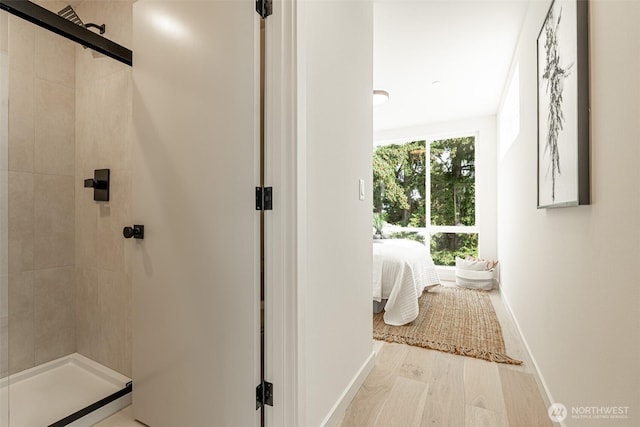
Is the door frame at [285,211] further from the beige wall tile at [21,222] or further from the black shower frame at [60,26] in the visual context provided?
the beige wall tile at [21,222]

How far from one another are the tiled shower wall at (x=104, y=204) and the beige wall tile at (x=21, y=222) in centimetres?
24

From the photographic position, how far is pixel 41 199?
1972mm

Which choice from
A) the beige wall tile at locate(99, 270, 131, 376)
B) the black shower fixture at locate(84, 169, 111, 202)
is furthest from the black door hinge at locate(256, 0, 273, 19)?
the beige wall tile at locate(99, 270, 131, 376)

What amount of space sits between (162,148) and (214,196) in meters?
0.43

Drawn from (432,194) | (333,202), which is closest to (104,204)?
(333,202)

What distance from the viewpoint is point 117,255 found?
1934 millimetres

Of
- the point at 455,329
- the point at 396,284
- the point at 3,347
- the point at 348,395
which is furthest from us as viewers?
the point at 396,284

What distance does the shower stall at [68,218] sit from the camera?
1.81 m

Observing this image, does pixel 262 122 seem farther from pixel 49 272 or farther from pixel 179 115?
pixel 49 272

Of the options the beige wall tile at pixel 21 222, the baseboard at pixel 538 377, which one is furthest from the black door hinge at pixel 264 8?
the baseboard at pixel 538 377

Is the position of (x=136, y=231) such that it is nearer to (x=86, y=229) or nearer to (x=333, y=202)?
(x=86, y=229)

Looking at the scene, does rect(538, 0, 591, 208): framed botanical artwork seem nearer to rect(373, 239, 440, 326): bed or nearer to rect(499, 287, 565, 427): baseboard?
rect(499, 287, 565, 427): baseboard

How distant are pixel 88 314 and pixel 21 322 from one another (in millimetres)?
326

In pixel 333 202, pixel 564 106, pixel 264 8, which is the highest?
pixel 264 8
